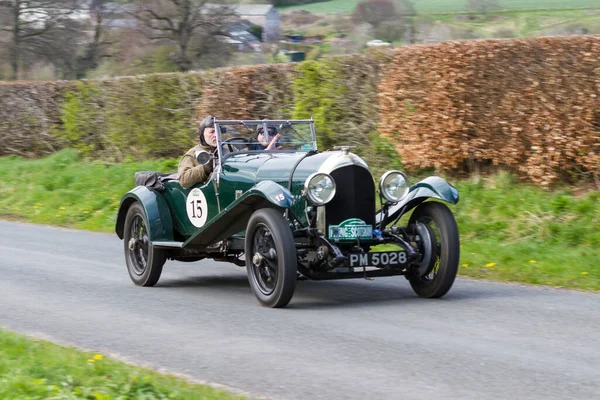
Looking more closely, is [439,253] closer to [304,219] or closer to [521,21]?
[304,219]

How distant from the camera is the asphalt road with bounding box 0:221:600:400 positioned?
5.52m

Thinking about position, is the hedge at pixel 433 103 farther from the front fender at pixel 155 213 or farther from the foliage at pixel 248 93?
the front fender at pixel 155 213

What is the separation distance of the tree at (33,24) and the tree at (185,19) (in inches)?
194

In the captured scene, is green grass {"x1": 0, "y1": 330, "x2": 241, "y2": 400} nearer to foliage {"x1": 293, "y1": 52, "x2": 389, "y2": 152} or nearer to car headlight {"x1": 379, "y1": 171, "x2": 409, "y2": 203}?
car headlight {"x1": 379, "y1": 171, "x2": 409, "y2": 203}

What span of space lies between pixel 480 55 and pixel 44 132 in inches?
558

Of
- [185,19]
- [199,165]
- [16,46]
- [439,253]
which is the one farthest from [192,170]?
[16,46]

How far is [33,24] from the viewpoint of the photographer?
4319 cm

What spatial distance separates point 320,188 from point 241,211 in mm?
925

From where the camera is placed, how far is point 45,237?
1438cm

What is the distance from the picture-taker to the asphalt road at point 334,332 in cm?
552

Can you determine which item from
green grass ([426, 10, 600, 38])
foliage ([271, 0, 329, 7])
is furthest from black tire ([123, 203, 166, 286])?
foliage ([271, 0, 329, 7])

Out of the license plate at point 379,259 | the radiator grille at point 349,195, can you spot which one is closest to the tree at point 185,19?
the radiator grille at point 349,195

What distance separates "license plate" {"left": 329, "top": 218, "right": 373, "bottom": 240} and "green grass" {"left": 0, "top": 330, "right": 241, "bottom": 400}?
2.60m

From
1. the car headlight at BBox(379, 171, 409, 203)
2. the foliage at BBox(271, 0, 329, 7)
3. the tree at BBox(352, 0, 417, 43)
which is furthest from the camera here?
the foliage at BBox(271, 0, 329, 7)
